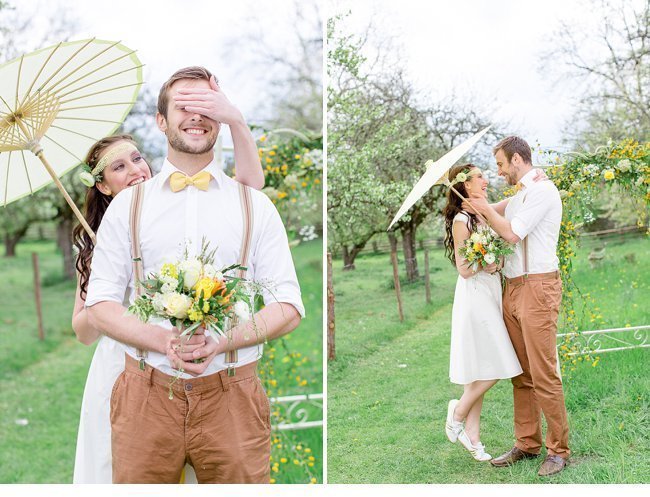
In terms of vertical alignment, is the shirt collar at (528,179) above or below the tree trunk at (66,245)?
above

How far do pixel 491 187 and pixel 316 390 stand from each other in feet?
14.2

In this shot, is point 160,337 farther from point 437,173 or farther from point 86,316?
point 437,173

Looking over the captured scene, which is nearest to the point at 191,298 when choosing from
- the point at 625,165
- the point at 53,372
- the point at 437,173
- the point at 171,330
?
the point at 171,330

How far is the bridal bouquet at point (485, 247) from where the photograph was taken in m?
3.34

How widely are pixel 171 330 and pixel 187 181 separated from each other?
57 cm

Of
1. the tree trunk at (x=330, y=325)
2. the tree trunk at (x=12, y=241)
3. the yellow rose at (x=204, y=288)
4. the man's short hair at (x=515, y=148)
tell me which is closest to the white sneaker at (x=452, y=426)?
the tree trunk at (x=330, y=325)

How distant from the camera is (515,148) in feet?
11.5

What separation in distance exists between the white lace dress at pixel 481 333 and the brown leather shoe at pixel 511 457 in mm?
384

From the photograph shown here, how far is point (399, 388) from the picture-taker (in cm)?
382

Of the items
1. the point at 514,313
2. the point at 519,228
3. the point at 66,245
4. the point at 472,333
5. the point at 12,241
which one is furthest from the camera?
the point at 12,241

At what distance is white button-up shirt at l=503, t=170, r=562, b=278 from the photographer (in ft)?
11.0

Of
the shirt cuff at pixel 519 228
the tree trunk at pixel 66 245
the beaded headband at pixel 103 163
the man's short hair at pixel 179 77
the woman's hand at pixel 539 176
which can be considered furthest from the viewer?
the tree trunk at pixel 66 245

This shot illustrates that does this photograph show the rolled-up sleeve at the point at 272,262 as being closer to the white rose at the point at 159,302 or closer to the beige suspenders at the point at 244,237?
the beige suspenders at the point at 244,237

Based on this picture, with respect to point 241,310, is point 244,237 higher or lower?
higher
